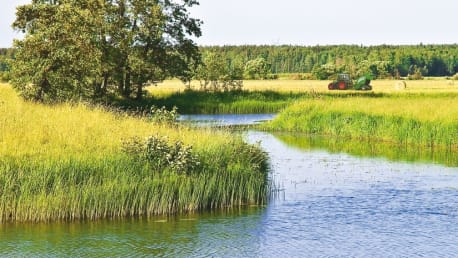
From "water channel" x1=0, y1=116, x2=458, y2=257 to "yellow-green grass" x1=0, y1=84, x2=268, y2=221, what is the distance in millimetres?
397

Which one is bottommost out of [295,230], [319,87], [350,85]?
[295,230]

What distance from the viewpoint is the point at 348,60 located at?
142m

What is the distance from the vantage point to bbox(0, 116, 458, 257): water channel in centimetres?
1519

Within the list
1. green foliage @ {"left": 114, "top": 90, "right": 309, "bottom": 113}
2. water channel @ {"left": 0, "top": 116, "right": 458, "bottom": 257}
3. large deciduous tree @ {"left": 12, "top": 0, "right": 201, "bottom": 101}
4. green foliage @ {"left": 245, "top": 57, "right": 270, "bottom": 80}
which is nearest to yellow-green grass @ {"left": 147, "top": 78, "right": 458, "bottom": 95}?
green foliage @ {"left": 114, "top": 90, "right": 309, "bottom": 113}

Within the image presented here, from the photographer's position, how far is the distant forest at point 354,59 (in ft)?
408

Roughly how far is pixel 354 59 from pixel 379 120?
350ft

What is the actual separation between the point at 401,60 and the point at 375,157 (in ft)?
377

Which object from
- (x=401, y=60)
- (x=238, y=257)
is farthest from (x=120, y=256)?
(x=401, y=60)

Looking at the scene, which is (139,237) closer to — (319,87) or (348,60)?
(319,87)

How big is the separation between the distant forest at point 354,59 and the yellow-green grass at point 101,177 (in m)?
93.8

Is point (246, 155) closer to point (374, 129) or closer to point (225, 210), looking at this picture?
point (225, 210)

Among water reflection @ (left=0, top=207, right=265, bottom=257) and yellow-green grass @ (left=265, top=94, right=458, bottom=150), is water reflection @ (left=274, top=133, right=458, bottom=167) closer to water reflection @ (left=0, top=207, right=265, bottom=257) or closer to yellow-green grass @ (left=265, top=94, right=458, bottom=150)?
yellow-green grass @ (left=265, top=94, right=458, bottom=150)

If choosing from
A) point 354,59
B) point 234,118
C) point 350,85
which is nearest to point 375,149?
point 234,118

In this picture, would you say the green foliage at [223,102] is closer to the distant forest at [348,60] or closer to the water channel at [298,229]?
the water channel at [298,229]
